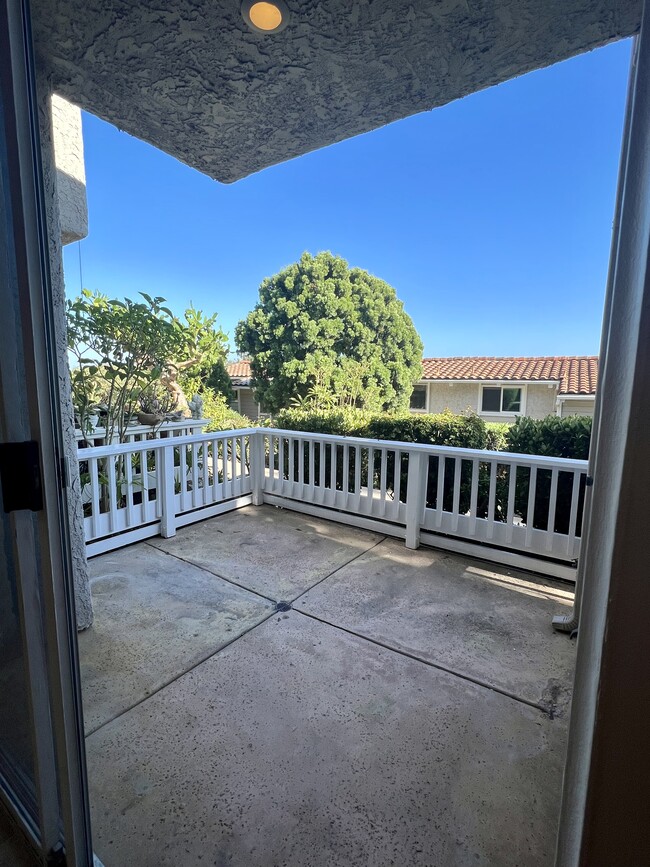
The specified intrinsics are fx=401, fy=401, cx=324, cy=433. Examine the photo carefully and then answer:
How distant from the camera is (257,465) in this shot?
15.0 ft

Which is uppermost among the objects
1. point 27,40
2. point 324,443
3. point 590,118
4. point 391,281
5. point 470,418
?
point 590,118

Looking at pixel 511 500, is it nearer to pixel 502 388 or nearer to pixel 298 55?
pixel 298 55

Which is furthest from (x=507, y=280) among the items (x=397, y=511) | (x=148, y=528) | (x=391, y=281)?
(x=148, y=528)

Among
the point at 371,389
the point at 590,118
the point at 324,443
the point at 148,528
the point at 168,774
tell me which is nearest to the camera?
the point at 168,774

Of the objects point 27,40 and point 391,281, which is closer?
point 27,40

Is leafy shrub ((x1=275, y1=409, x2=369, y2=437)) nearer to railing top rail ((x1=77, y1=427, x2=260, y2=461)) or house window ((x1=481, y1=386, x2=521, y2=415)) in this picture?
railing top rail ((x1=77, y1=427, x2=260, y2=461))

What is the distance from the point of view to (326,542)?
11.6ft

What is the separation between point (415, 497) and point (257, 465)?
194cm

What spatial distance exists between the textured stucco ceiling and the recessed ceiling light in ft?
0.10

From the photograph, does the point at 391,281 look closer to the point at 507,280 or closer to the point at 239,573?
the point at 507,280

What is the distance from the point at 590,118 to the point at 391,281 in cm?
562

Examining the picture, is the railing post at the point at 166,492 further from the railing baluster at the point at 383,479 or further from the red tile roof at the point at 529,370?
the red tile roof at the point at 529,370

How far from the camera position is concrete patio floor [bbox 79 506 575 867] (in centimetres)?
123

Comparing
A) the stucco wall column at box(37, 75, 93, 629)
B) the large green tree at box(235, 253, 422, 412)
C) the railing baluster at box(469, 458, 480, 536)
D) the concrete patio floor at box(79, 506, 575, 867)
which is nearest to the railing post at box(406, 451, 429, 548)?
the railing baluster at box(469, 458, 480, 536)
